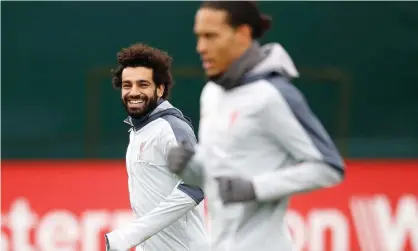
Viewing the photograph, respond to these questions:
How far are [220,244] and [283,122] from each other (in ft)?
1.74

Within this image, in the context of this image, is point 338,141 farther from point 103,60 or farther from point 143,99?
point 143,99

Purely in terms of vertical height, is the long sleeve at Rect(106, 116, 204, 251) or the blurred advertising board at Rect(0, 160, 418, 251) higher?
the long sleeve at Rect(106, 116, 204, 251)

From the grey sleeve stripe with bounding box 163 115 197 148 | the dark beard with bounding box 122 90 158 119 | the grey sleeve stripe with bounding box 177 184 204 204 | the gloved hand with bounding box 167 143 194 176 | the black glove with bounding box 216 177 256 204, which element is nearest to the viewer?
the black glove with bounding box 216 177 256 204

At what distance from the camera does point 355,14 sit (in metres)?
14.6

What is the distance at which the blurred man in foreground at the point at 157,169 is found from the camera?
22.7 ft

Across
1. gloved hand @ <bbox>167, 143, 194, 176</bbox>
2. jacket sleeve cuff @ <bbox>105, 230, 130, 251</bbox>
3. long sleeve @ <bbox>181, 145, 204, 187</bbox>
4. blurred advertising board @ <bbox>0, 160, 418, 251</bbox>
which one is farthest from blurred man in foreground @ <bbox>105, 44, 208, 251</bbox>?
blurred advertising board @ <bbox>0, 160, 418, 251</bbox>

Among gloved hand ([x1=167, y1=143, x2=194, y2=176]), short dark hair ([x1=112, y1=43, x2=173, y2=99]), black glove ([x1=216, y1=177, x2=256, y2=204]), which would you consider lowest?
black glove ([x1=216, y1=177, x2=256, y2=204])

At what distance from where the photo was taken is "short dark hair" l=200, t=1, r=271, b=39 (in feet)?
16.5

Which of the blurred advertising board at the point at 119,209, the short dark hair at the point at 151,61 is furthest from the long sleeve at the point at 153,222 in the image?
the blurred advertising board at the point at 119,209

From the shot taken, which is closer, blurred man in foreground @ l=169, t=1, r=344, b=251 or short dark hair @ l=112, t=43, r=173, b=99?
blurred man in foreground @ l=169, t=1, r=344, b=251

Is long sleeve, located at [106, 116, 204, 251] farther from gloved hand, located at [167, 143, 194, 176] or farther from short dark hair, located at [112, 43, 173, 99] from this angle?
gloved hand, located at [167, 143, 194, 176]

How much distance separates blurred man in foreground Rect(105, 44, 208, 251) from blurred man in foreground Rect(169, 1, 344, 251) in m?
1.76

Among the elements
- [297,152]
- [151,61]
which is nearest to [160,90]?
[151,61]

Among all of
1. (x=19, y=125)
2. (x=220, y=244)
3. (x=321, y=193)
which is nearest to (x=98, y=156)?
(x=19, y=125)
